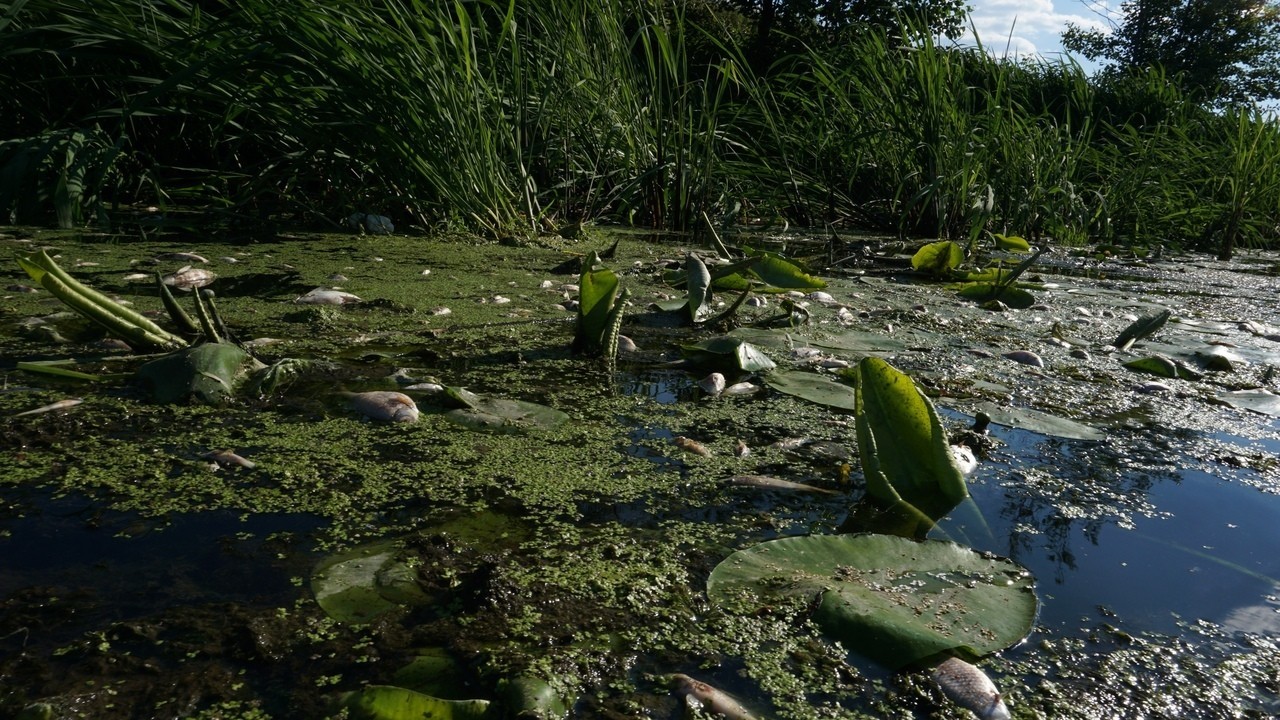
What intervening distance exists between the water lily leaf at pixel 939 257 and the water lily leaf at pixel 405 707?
2.30m

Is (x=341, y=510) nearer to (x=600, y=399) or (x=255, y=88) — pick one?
(x=600, y=399)

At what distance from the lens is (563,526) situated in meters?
0.83

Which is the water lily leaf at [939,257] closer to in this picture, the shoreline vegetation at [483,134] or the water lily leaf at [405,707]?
the shoreline vegetation at [483,134]

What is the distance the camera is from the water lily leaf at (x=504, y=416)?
109cm

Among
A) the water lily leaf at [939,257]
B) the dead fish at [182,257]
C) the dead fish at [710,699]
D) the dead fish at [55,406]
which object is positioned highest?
the water lily leaf at [939,257]

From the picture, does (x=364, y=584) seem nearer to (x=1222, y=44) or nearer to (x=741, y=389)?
(x=741, y=389)

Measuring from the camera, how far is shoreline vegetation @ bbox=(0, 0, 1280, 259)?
7.72 ft

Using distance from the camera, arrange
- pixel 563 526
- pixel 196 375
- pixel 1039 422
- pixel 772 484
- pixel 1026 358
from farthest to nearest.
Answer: pixel 1026 358 → pixel 1039 422 → pixel 196 375 → pixel 772 484 → pixel 563 526

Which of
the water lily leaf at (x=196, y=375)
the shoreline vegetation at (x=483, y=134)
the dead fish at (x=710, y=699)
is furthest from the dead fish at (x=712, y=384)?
the shoreline vegetation at (x=483, y=134)

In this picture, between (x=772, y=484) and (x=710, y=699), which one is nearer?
(x=710, y=699)

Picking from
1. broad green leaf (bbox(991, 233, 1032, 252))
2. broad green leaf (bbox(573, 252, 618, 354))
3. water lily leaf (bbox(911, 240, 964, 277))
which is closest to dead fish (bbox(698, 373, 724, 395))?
broad green leaf (bbox(573, 252, 618, 354))

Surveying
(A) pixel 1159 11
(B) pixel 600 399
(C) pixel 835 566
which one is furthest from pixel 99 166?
(A) pixel 1159 11

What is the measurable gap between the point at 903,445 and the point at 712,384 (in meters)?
0.45

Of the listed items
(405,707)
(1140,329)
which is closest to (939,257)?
(1140,329)
